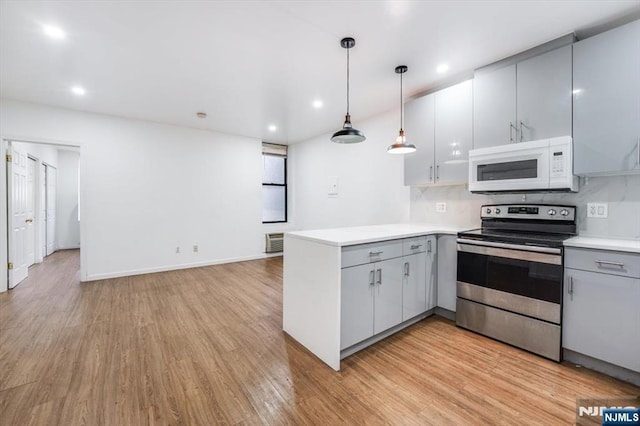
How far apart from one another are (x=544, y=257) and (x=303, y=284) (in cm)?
192

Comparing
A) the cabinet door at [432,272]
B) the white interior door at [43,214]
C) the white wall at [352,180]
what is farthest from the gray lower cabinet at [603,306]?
the white interior door at [43,214]

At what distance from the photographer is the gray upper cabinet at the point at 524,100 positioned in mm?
2213

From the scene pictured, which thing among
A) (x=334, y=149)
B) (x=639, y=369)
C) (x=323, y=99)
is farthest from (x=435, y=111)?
(x=639, y=369)

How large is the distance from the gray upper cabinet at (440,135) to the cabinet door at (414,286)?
1000 millimetres

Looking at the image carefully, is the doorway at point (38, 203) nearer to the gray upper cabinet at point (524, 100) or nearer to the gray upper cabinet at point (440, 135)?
the gray upper cabinet at point (440, 135)

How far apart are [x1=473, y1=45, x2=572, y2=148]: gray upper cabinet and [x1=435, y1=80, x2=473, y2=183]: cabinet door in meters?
0.08

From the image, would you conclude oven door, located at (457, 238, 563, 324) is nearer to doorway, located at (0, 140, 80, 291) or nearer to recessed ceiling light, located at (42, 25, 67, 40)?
recessed ceiling light, located at (42, 25, 67, 40)

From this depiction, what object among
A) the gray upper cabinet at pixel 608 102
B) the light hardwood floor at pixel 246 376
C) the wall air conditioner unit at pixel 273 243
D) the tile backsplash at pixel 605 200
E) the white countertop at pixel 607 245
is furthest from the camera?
the wall air conditioner unit at pixel 273 243

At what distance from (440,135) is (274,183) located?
13.9 feet

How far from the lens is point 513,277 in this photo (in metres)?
2.24

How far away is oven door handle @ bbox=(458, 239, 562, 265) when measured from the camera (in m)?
2.05

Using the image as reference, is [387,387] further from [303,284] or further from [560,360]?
[560,360]

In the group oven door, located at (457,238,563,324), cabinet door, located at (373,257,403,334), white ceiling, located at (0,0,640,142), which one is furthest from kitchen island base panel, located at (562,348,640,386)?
white ceiling, located at (0,0,640,142)

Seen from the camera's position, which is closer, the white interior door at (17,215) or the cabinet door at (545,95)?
the cabinet door at (545,95)
